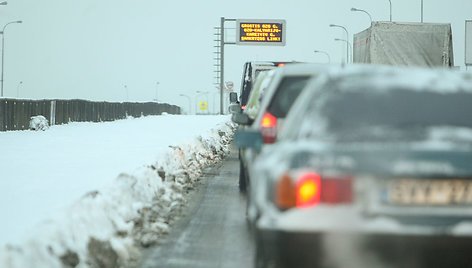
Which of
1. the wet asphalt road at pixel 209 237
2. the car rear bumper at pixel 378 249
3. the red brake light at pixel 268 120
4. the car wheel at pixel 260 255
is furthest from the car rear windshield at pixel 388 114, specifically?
the red brake light at pixel 268 120

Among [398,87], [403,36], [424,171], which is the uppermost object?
[403,36]

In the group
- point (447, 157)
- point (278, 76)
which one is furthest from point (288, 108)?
point (447, 157)

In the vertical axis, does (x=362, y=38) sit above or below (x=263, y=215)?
above

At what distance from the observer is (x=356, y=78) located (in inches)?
203

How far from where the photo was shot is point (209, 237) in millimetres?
8445

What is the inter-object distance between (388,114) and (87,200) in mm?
3954

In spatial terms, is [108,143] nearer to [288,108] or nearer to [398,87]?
[288,108]

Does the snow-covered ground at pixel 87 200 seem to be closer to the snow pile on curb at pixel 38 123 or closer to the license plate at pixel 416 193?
the license plate at pixel 416 193

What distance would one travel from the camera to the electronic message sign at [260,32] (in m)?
60.7

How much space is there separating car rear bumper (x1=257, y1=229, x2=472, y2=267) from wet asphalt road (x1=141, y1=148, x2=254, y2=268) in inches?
102

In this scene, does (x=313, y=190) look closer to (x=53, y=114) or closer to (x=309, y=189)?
(x=309, y=189)

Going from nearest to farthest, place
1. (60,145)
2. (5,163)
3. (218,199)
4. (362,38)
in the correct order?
1. (218,199)
2. (5,163)
3. (362,38)
4. (60,145)

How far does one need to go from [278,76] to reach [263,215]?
4159 mm

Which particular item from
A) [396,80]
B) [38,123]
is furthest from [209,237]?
[38,123]
